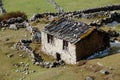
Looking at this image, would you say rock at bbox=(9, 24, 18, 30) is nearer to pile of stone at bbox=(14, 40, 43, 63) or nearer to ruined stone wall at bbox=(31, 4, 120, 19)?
ruined stone wall at bbox=(31, 4, 120, 19)

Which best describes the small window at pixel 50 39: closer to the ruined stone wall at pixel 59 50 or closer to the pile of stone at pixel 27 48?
the ruined stone wall at pixel 59 50

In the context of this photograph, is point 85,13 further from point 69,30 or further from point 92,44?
point 92,44

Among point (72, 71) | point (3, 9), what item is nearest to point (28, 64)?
point (72, 71)

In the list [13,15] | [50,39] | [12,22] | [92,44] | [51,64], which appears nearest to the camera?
[51,64]

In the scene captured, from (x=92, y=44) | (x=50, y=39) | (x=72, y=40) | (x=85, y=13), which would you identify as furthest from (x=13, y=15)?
(x=72, y=40)

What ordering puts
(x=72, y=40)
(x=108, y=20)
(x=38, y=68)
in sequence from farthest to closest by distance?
(x=108, y=20)
(x=38, y=68)
(x=72, y=40)

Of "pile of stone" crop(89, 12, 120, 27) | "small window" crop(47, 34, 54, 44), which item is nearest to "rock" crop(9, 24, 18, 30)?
"pile of stone" crop(89, 12, 120, 27)

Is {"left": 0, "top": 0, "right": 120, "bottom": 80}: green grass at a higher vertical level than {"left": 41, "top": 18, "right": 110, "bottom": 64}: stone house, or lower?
lower

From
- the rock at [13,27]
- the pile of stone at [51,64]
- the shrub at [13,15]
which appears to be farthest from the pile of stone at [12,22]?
the pile of stone at [51,64]

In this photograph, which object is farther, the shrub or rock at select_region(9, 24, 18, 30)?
the shrub
